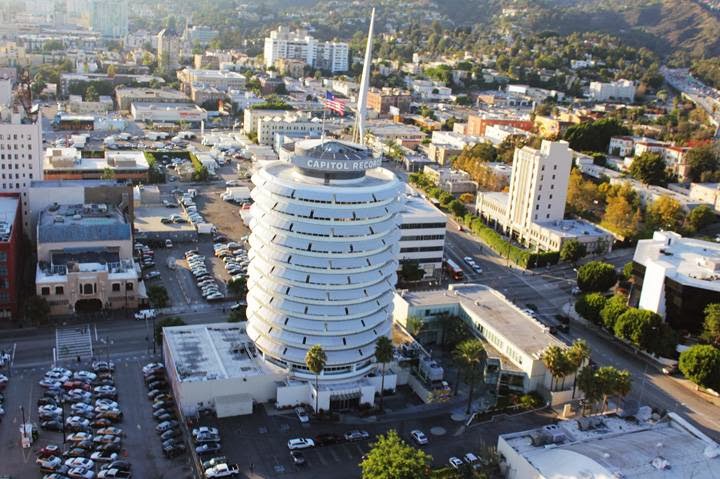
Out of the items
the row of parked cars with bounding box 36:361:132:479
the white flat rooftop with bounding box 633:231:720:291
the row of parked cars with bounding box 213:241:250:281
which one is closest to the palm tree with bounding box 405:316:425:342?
the row of parked cars with bounding box 213:241:250:281

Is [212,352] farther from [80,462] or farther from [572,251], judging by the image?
[572,251]

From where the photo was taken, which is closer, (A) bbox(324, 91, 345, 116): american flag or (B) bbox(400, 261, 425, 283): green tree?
(A) bbox(324, 91, 345, 116): american flag

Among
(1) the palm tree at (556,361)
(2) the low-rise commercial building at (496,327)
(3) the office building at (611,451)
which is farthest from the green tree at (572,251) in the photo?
(3) the office building at (611,451)

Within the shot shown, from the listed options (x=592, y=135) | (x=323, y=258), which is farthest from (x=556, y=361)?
(x=592, y=135)

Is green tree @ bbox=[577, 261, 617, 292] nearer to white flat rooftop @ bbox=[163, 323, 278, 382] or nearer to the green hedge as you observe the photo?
the green hedge

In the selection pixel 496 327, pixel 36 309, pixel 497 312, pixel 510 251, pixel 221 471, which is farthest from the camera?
pixel 510 251

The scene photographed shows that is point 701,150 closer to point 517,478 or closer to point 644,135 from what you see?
point 644,135
